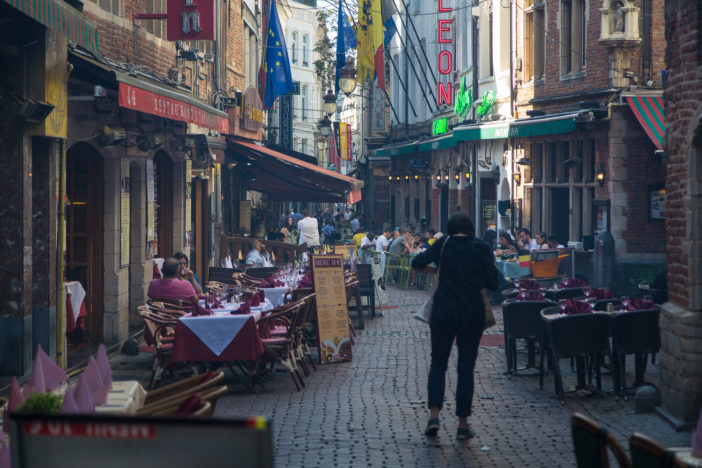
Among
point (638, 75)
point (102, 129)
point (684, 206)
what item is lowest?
point (684, 206)

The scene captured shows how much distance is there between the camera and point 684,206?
7.71 m

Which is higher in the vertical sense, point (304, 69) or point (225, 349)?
point (304, 69)

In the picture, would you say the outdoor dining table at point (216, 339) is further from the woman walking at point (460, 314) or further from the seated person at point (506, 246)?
the seated person at point (506, 246)

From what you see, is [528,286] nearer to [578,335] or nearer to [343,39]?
[578,335]

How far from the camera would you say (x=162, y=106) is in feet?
34.2

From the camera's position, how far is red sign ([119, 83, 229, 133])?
31.0ft

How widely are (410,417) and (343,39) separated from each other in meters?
23.0

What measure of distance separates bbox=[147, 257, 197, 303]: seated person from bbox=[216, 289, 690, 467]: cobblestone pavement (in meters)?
1.52

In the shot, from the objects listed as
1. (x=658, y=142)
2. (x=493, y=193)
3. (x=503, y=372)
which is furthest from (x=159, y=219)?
(x=493, y=193)

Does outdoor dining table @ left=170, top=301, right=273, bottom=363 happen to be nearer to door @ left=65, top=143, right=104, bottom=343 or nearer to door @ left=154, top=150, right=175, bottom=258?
door @ left=65, top=143, right=104, bottom=343

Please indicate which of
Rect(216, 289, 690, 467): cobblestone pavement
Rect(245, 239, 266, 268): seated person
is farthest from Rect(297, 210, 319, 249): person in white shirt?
Rect(216, 289, 690, 467): cobblestone pavement

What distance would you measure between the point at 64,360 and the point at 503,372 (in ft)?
15.6

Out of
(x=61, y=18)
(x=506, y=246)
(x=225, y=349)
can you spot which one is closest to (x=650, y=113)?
(x=506, y=246)

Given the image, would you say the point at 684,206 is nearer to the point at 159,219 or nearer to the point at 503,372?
the point at 503,372
